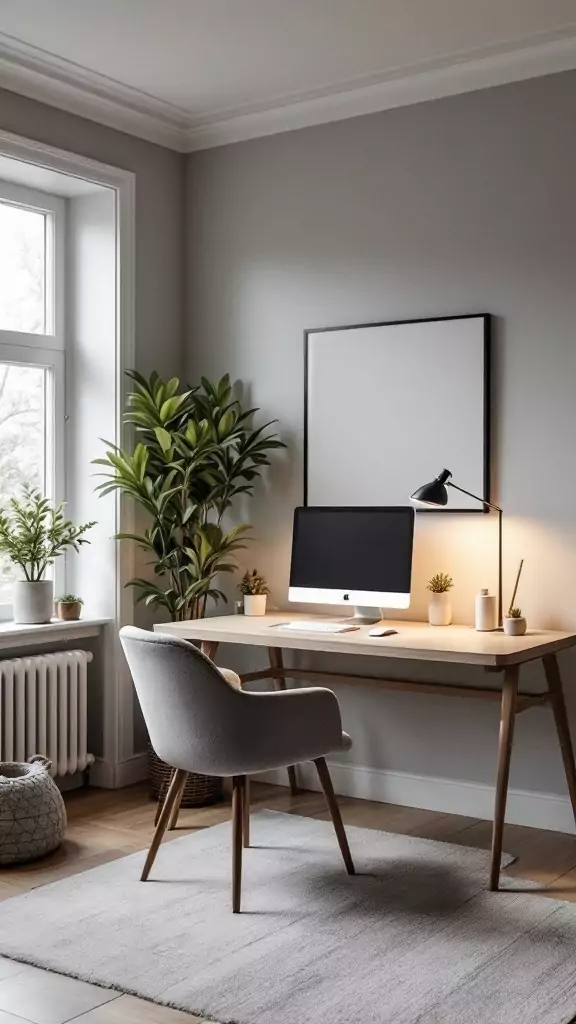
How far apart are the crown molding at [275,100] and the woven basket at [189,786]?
2.52 m

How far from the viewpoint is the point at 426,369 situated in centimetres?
411

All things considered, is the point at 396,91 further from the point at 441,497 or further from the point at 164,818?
the point at 164,818

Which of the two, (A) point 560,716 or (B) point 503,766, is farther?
(A) point 560,716

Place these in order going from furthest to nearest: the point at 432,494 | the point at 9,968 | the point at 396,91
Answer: the point at 396,91 < the point at 432,494 < the point at 9,968

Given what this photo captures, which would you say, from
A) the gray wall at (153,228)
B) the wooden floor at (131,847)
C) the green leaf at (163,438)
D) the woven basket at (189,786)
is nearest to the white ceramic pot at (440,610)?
the wooden floor at (131,847)

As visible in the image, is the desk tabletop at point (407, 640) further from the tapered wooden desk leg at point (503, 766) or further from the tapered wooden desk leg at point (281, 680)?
the tapered wooden desk leg at point (281, 680)

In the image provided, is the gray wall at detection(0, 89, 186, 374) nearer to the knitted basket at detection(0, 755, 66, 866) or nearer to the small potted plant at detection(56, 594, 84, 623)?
the small potted plant at detection(56, 594, 84, 623)

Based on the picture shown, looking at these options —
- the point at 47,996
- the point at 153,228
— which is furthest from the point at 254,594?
the point at 47,996

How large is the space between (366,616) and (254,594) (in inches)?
19.3

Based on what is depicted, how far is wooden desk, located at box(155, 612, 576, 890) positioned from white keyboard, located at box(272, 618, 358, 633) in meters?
0.05

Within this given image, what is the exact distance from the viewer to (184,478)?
429 centimetres

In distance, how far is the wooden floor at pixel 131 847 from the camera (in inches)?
98.6

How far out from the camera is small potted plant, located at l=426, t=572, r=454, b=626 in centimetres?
394

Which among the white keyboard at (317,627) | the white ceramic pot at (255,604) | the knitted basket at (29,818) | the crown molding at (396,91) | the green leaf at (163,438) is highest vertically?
the crown molding at (396,91)
